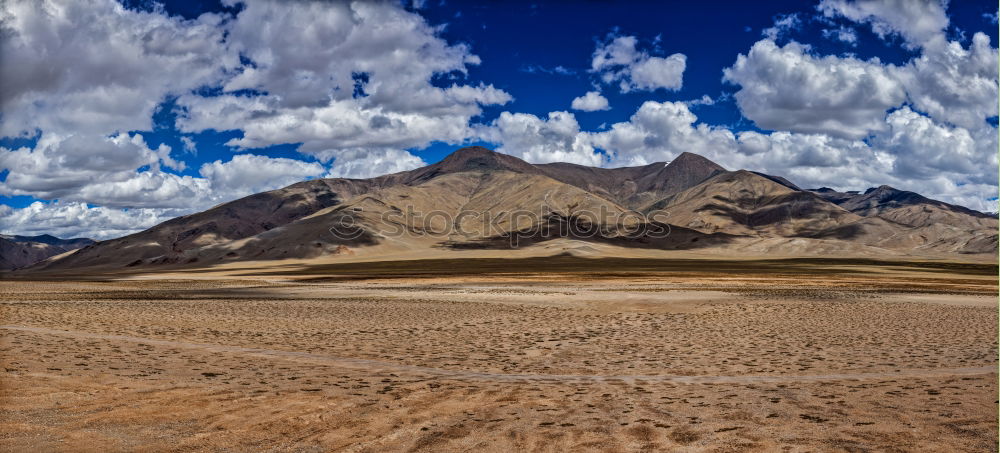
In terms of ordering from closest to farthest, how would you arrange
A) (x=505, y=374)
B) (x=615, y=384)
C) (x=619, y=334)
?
(x=615, y=384)
(x=505, y=374)
(x=619, y=334)

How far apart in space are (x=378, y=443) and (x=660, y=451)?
384 cm

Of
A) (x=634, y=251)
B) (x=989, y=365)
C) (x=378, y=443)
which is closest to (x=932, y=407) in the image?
(x=989, y=365)

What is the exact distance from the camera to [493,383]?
Result: 1386 centimetres

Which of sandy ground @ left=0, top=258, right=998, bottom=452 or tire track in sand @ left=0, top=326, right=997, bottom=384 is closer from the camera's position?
sandy ground @ left=0, top=258, right=998, bottom=452

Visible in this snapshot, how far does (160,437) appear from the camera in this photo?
30.3 feet

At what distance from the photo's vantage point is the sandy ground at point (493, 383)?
30.8ft

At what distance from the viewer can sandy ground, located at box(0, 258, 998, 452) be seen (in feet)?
30.8

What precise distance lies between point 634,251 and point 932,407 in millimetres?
180519

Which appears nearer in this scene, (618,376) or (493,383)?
(493,383)

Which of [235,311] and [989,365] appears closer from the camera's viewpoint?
[989,365]

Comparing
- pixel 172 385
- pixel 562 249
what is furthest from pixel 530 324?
pixel 562 249

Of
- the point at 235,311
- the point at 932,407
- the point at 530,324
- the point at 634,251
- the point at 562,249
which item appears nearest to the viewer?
the point at 932,407

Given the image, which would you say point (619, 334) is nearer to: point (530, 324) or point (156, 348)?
point (530, 324)

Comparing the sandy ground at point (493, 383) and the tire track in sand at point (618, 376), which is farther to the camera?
the tire track in sand at point (618, 376)
